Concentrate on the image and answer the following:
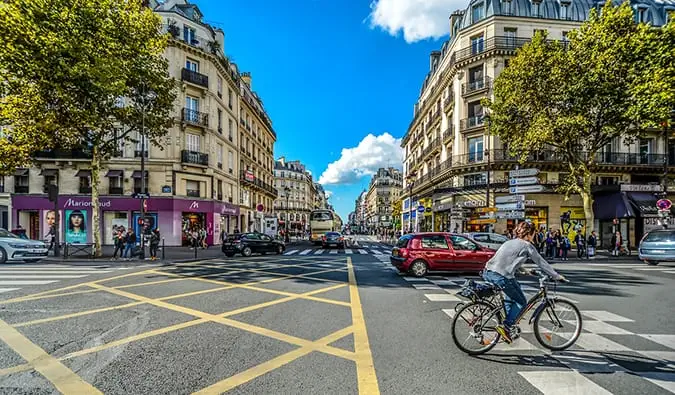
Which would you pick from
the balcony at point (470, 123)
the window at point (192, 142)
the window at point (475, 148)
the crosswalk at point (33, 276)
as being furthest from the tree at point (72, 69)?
the window at point (475, 148)

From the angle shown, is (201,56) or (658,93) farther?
(201,56)

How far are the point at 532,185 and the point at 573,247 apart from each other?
1499 centimetres

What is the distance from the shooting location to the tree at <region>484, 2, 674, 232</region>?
18.0 meters

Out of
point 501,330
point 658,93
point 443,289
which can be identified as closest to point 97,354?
point 501,330

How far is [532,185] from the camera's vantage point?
59.5ft

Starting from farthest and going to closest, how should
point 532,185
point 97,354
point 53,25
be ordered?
point 532,185
point 53,25
point 97,354

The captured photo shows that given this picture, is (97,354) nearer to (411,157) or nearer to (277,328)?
(277,328)

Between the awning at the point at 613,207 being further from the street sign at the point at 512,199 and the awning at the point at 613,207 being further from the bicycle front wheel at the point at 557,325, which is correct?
the bicycle front wheel at the point at 557,325

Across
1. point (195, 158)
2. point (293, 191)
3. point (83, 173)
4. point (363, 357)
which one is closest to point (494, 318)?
point (363, 357)

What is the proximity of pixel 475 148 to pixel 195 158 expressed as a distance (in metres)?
23.8

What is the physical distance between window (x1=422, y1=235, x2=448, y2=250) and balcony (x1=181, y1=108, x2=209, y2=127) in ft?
74.6

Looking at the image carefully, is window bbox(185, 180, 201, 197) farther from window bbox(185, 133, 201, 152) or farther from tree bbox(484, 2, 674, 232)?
tree bbox(484, 2, 674, 232)

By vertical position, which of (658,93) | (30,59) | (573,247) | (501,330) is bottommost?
(573,247)

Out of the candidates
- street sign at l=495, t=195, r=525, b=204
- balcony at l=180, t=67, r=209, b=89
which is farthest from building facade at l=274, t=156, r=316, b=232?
street sign at l=495, t=195, r=525, b=204
